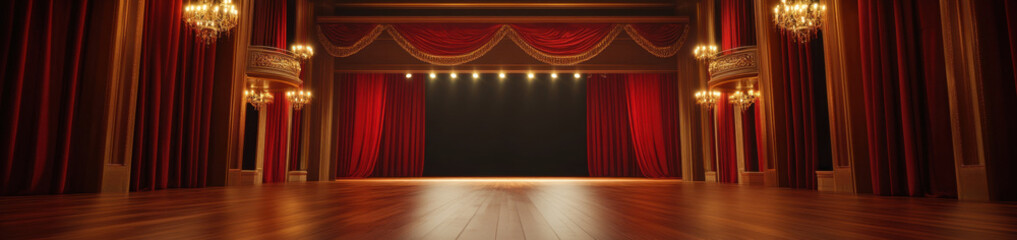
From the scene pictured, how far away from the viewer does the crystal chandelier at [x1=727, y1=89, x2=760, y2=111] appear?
833cm

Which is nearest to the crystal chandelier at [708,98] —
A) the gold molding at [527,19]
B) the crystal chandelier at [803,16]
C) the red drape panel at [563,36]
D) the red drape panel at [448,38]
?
the gold molding at [527,19]

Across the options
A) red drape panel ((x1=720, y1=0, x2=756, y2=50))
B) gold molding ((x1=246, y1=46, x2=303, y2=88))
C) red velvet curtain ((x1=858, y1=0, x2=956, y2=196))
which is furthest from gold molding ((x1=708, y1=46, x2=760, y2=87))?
gold molding ((x1=246, y1=46, x2=303, y2=88))

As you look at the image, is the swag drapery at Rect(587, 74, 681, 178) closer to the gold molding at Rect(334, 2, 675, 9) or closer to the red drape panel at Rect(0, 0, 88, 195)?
the gold molding at Rect(334, 2, 675, 9)

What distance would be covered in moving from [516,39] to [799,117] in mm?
5609

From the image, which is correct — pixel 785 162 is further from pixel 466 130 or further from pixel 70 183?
pixel 466 130

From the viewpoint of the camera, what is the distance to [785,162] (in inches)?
279

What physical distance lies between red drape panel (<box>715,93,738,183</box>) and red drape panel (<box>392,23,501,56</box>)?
178 inches

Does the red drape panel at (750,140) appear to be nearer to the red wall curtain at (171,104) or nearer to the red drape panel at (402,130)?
the red wall curtain at (171,104)

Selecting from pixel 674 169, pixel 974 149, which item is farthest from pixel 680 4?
Result: pixel 974 149

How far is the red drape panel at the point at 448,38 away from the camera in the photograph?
10828mm

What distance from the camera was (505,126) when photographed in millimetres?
15812

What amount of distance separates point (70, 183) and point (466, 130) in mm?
11274

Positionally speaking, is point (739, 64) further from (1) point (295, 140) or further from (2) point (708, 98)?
(1) point (295, 140)

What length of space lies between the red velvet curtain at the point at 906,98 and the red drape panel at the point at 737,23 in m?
3.48
